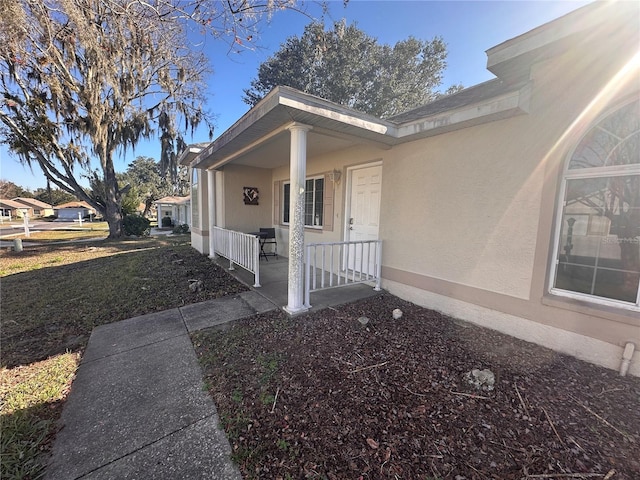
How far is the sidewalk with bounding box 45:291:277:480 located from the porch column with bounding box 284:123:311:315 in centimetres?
140

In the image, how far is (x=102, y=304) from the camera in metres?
4.17

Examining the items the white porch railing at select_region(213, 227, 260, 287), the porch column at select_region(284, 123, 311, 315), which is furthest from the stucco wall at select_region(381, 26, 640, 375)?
the white porch railing at select_region(213, 227, 260, 287)

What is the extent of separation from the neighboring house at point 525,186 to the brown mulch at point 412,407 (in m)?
0.53

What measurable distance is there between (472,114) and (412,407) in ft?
10.3

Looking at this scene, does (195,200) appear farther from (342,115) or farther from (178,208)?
(178,208)

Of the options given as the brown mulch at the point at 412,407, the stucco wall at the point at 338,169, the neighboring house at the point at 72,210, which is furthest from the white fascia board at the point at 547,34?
the neighboring house at the point at 72,210

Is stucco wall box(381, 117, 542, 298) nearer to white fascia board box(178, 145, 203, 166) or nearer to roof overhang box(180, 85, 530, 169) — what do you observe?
roof overhang box(180, 85, 530, 169)

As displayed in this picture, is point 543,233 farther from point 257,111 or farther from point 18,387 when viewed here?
point 18,387

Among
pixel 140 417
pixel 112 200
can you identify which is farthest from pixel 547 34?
pixel 112 200

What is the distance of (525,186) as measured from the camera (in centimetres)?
291

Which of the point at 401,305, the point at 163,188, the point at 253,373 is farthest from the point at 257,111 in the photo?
the point at 163,188

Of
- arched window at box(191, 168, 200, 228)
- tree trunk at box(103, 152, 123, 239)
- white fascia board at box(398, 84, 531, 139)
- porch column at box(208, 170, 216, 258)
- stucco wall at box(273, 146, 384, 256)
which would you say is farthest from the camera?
tree trunk at box(103, 152, 123, 239)

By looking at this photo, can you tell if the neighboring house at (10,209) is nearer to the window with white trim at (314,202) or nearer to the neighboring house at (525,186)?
the window with white trim at (314,202)

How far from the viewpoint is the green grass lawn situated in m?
1.82
